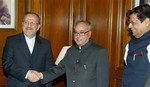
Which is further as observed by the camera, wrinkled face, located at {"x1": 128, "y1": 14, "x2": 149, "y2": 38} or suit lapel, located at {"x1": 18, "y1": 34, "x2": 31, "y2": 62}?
suit lapel, located at {"x1": 18, "y1": 34, "x2": 31, "y2": 62}

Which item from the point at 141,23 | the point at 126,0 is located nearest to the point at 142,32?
the point at 141,23

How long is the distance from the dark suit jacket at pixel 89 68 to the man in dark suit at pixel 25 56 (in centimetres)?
45

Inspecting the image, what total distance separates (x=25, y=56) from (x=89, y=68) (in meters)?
0.79

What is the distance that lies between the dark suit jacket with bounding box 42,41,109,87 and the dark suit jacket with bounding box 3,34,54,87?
44 cm

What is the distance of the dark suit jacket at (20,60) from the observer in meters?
3.19

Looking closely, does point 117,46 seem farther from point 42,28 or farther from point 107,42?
point 42,28

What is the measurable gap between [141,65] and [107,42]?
1.20 meters

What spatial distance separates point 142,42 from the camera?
2.72m

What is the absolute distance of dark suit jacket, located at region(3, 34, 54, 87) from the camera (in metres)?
3.19

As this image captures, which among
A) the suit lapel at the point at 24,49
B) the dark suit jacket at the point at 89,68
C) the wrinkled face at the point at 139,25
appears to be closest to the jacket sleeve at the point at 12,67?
the suit lapel at the point at 24,49

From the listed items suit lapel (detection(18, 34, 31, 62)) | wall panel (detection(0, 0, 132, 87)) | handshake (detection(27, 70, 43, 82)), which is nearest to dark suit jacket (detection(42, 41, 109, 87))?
handshake (detection(27, 70, 43, 82))

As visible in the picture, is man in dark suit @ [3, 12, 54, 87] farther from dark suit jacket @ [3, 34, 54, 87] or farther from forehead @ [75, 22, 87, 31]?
forehead @ [75, 22, 87, 31]

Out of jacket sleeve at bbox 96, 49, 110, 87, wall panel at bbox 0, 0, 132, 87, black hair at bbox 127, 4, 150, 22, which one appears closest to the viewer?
black hair at bbox 127, 4, 150, 22

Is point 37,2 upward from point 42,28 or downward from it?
upward
